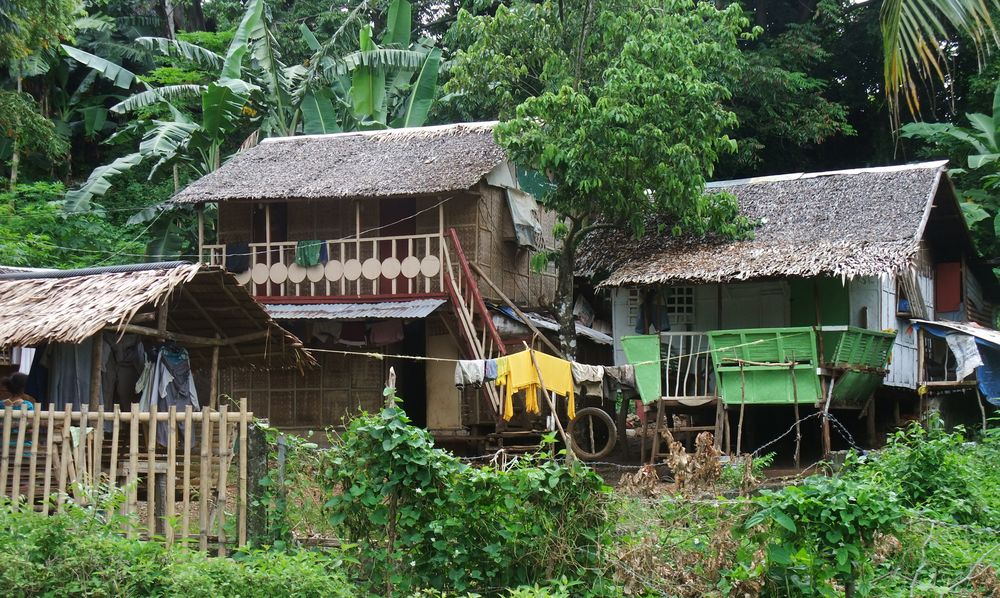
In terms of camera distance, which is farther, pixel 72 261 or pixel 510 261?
pixel 72 261

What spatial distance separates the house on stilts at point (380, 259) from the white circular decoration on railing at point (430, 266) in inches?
1.7

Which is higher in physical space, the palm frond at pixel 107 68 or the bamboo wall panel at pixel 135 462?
the palm frond at pixel 107 68

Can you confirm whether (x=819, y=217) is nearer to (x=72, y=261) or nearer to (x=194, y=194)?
(x=194, y=194)

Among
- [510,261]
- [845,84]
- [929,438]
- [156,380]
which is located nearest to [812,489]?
[929,438]

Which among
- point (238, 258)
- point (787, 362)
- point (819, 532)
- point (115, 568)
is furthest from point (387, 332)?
point (819, 532)

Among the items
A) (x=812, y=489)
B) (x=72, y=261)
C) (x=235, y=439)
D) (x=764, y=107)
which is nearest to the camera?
(x=812, y=489)

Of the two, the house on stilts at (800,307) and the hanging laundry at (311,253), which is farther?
the hanging laundry at (311,253)

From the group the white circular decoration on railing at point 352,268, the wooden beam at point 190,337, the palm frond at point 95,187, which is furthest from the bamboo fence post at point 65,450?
the palm frond at point 95,187

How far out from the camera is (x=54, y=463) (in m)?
7.27

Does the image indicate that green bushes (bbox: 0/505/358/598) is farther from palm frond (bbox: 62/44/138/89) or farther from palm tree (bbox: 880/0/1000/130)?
palm frond (bbox: 62/44/138/89)

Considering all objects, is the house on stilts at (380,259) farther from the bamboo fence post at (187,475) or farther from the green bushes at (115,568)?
the green bushes at (115,568)

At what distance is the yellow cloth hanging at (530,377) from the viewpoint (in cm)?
1380

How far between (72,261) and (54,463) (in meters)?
14.2

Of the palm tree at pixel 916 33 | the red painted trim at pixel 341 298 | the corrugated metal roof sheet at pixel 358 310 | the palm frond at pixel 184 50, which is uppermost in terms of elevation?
the palm frond at pixel 184 50
